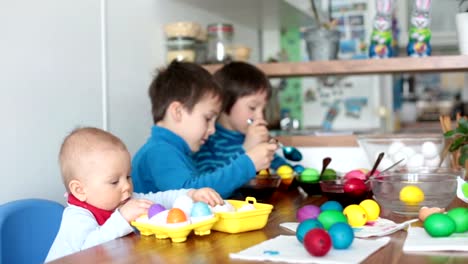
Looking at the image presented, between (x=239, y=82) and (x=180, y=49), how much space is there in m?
0.29

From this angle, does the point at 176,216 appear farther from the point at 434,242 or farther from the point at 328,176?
the point at 328,176

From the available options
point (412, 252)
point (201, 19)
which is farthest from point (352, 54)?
point (412, 252)

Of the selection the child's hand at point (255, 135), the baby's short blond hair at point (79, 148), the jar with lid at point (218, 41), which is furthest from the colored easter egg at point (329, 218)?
the jar with lid at point (218, 41)

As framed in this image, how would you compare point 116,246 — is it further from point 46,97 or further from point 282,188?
point 282,188

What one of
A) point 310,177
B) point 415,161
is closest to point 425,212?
point 310,177

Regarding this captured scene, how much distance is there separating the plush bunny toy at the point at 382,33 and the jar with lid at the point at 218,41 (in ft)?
1.71

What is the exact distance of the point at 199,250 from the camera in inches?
41.2

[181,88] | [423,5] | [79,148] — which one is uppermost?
[423,5]

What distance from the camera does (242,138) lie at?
2.20 meters

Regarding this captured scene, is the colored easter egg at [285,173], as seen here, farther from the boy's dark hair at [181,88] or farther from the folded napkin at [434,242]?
the folded napkin at [434,242]

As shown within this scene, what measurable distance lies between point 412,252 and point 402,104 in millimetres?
4950

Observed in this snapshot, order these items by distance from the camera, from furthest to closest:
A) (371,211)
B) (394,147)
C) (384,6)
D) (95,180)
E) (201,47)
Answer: (201,47)
(384,6)
(394,147)
(95,180)
(371,211)

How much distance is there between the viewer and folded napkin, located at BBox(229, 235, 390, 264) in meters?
0.94

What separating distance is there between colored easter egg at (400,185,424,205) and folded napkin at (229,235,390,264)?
268 millimetres
